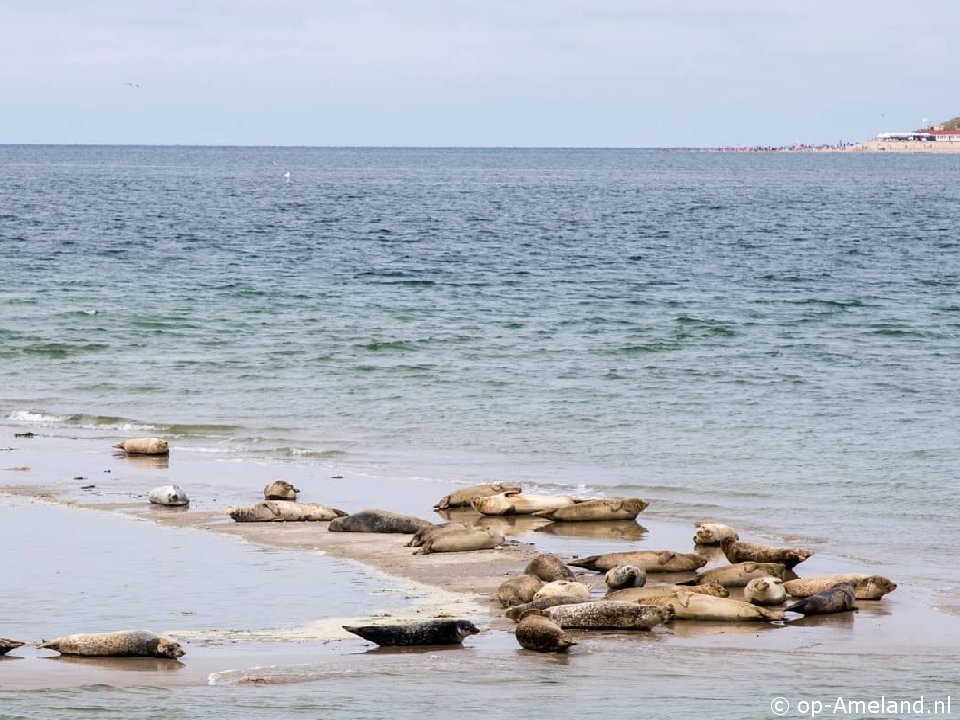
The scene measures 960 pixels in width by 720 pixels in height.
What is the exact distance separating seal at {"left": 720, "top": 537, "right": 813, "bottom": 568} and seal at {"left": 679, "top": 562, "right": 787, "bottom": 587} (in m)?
0.43

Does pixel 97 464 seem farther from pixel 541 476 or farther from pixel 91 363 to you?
pixel 91 363

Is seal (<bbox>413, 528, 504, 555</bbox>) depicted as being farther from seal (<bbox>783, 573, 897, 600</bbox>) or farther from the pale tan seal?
seal (<bbox>783, 573, 897, 600</bbox>)

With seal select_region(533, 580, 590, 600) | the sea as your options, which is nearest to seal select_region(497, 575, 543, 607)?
seal select_region(533, 580, 590, 600)

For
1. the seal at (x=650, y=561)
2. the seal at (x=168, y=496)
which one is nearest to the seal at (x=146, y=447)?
the seal at (x=168, y=496)

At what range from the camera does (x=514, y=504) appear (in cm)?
1520

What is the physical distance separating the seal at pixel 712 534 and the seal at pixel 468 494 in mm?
2294

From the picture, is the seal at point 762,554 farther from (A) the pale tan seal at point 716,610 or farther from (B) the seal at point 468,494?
(B) the seal at point 468,494

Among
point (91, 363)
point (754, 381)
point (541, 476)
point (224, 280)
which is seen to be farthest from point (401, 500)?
point (224, 280)

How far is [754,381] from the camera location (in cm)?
2383

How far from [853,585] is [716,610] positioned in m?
1.42

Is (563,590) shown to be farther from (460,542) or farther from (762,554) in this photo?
(762,554)

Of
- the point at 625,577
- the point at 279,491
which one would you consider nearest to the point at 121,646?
the point at 625,577

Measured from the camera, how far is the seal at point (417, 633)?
10.1m

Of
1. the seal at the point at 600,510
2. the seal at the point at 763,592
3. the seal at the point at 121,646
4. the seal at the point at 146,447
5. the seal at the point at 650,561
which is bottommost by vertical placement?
the seal at the point at 146,447
